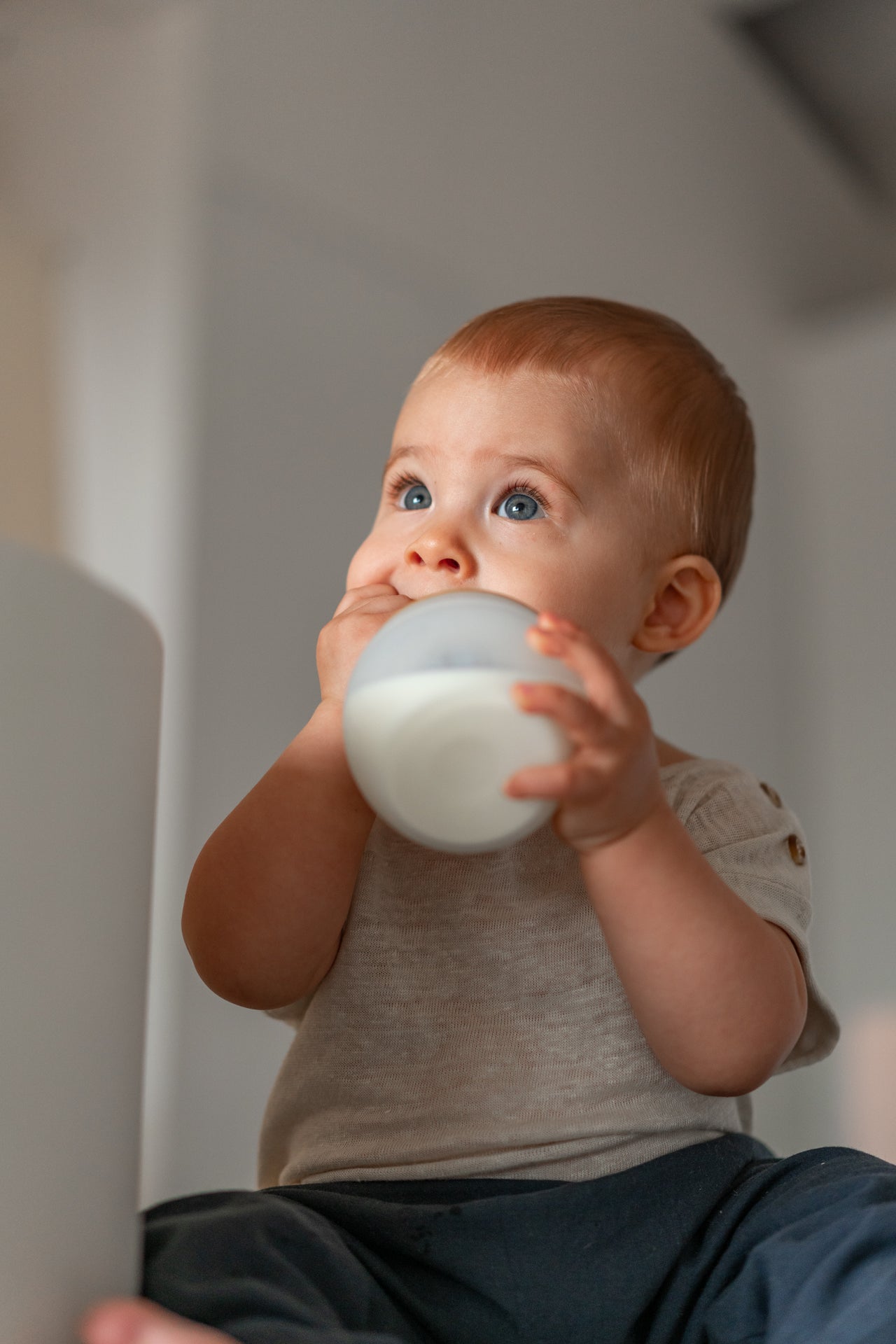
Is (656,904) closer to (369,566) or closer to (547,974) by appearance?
(547,974)

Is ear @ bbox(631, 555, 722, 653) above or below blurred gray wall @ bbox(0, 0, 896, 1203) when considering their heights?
below

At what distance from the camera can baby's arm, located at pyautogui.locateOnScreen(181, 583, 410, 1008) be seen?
1.98 ft

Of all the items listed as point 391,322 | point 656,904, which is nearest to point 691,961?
point 656,904

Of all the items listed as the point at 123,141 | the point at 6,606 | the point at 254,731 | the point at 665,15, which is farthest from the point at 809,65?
the point at 6,606

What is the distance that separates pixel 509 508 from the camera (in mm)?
702

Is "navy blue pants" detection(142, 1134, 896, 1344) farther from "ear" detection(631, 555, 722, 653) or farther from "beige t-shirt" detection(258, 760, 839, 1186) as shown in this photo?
"ear" detection(631, 555, 722, 653)

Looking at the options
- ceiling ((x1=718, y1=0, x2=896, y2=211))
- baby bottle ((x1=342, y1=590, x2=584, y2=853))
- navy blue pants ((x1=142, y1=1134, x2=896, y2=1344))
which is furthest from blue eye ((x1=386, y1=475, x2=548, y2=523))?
ceiling ((x1=718, y1=0, x2=896, y2=211))

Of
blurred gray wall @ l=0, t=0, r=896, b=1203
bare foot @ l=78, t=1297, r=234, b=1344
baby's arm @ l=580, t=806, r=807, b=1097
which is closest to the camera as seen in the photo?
bare foot @ l=78, t=1297, r=234, b=1344

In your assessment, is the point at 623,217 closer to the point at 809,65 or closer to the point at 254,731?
the point at 809,65

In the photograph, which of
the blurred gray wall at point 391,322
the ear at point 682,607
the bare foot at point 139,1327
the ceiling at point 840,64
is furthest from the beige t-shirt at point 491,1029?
the ceiling at point 840,64

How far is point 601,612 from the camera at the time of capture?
73 centimetres

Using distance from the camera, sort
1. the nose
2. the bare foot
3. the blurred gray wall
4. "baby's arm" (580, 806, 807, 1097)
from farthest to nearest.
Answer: the blurred gray wall
the nose
"baby's arm" (580, 806, 807, 1097)
the bare foot

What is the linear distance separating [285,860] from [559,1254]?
0.66 feet

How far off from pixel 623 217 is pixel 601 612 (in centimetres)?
205
